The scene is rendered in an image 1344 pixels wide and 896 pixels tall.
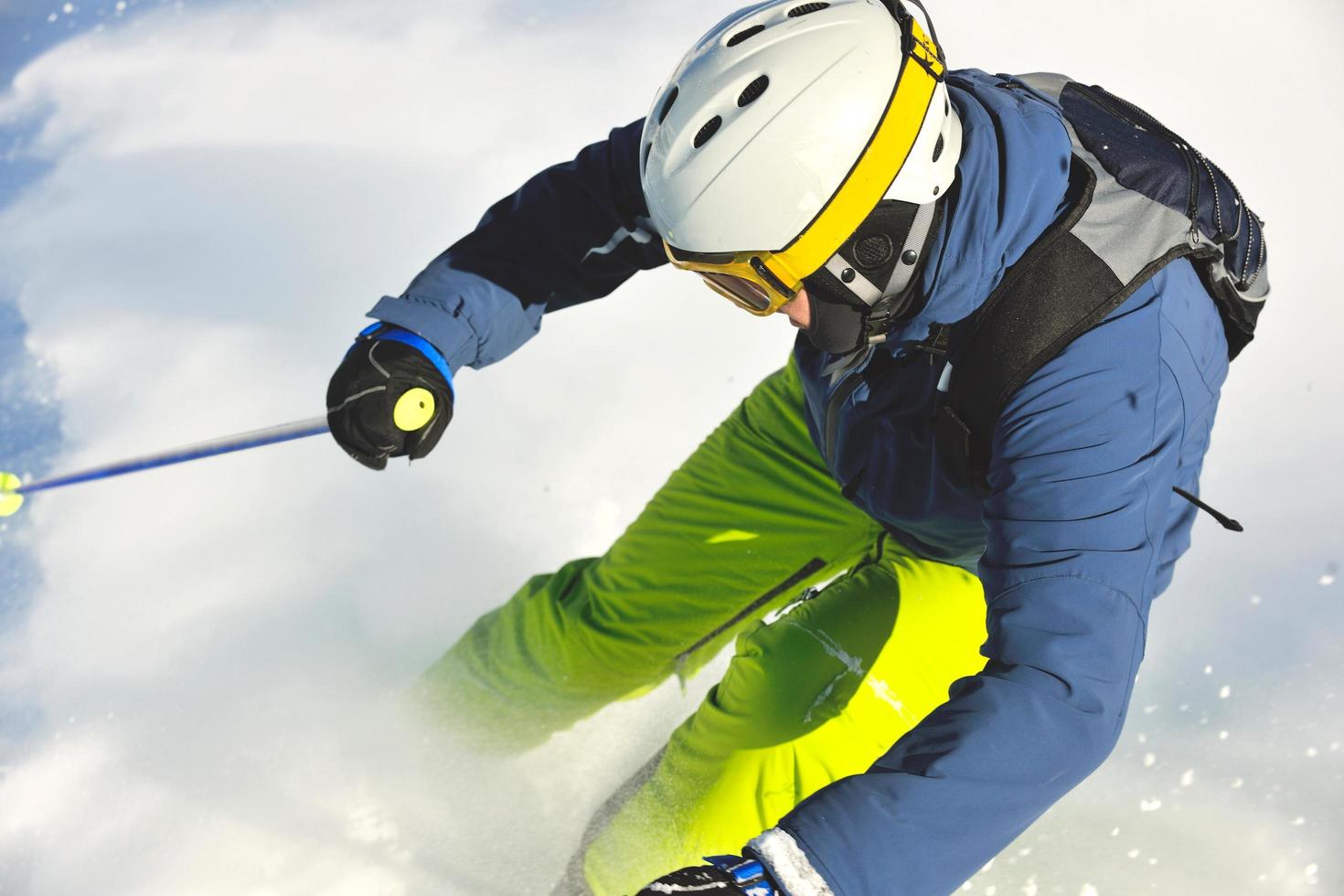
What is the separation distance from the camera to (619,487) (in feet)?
15.0

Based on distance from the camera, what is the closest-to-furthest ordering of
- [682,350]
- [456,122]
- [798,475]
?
[798,475] → [682,350] → [456,122]

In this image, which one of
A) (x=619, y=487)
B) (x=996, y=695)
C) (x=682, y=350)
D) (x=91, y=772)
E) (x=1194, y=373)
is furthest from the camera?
(x=682, y=350)

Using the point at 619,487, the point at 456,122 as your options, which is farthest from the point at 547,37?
the point at 619,487

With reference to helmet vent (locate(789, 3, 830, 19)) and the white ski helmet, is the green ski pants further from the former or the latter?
helmet vent (locate(789, 3, 830, 19))

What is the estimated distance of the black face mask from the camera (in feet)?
6.82

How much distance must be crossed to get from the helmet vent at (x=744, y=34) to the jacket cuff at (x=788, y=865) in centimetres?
142

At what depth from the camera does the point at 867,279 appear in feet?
6.98

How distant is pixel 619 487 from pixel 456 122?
2107 millimetres

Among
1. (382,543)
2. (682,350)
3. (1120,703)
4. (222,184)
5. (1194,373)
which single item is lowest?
(382,543)

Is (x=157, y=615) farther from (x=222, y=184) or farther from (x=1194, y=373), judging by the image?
(x=1194, y=373)

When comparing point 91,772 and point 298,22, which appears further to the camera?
point 298,22

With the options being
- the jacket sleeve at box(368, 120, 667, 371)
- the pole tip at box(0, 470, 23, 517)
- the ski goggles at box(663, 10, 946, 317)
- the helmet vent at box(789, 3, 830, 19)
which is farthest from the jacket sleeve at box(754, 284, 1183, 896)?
the pole tip at box(0, 470, 23, 517)

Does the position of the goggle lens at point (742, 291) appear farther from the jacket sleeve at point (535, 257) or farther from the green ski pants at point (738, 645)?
the green ski pants at point (738, 645)

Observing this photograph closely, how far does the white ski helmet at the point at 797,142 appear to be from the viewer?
205 centimetres
